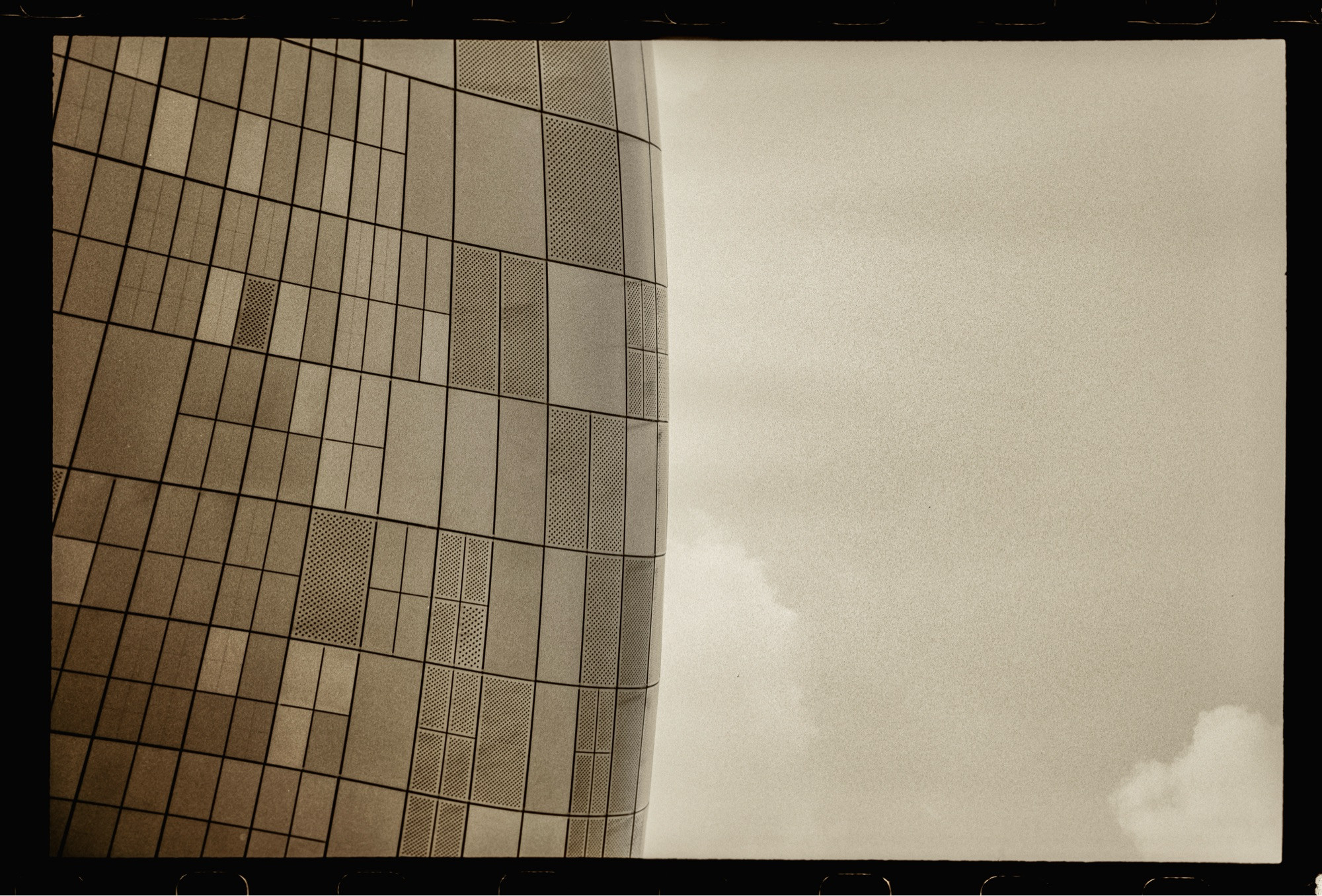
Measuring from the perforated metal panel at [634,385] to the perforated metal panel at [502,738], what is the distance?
1984 millimetres

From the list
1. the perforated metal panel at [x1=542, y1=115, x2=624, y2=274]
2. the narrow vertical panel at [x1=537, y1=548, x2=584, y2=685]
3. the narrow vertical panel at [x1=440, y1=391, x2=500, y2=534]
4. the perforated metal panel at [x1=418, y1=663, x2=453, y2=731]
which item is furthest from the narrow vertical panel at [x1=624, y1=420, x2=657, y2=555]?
the perforated metal panel at [x1=418, y1=663, x2=453, y2=731]

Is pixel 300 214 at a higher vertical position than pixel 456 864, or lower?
higher

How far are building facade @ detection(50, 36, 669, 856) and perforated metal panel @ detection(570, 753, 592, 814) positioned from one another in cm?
3

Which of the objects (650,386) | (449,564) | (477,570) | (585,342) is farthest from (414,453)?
(650,386)

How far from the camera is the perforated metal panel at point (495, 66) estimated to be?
4199 millimetres

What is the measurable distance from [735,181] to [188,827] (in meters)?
4.25

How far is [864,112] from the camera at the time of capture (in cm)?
376

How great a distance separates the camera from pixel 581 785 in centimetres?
516

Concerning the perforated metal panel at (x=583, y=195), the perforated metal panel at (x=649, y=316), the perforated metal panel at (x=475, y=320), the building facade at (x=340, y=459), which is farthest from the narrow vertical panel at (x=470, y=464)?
the perforated metal panel at (x=583, y=195)

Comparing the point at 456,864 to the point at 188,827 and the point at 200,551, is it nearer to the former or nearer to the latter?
the point at 188,827

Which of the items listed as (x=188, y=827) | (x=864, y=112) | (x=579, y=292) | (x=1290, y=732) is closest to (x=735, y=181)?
(x=864, y=112)

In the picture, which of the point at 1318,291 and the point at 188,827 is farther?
the point at 188,827

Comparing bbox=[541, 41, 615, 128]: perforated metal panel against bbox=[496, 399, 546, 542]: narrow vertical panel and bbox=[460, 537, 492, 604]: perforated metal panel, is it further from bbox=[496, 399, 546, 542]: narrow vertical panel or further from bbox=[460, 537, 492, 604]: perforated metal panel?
bbox=[460, 537, 492, 604]: perforated metal panel

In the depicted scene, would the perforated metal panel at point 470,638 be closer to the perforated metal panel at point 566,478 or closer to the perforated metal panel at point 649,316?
the perforated metal panel at point 566,478
